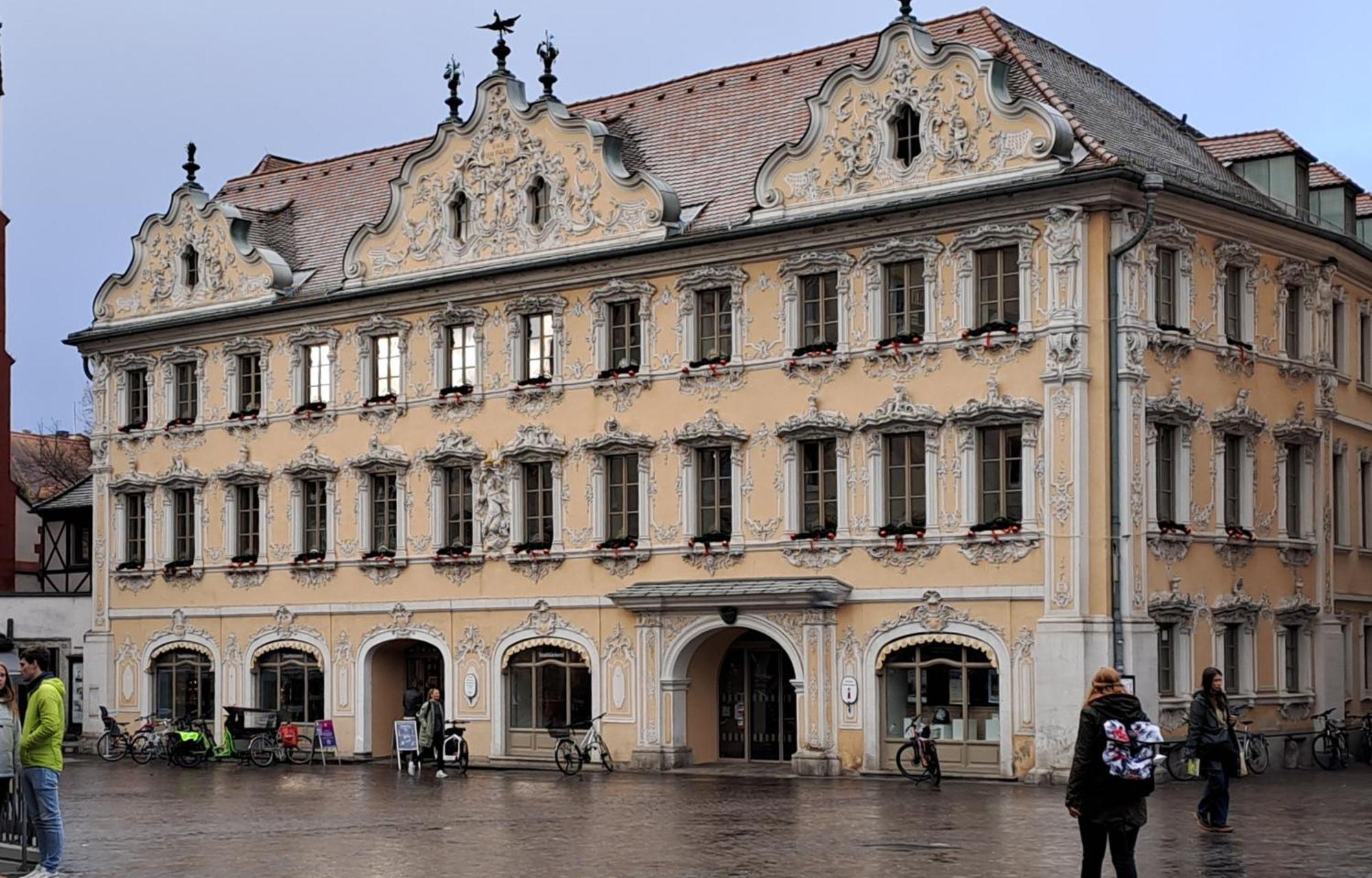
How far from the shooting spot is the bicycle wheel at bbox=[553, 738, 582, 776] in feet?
138

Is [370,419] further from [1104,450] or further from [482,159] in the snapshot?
[1104,450]

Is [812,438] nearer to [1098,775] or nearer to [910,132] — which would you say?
[910,132]

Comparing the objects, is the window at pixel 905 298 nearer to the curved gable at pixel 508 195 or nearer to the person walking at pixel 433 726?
the curved gable at pixel 508 195

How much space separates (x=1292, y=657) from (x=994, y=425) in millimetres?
8064

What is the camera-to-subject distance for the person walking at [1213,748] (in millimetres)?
26062

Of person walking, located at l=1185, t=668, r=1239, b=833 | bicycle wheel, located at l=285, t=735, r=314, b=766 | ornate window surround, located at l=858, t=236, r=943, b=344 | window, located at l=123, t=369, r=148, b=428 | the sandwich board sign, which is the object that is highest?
ornate window surround, located at l=858, t=236, r=943, b=344

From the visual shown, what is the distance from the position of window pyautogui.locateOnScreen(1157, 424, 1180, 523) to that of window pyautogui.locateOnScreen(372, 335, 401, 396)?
652 inches

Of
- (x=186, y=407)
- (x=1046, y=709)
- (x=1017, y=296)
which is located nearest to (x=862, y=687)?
(x=1046, y=709)

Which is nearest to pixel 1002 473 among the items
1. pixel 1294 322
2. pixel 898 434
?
pixel 898 434

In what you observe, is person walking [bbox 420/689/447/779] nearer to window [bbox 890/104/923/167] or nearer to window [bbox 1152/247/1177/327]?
window [bbox 890/104/923/167]

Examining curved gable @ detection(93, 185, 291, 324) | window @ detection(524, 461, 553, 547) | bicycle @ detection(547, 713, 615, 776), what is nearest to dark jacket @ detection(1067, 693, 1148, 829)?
bicycle @ detection(547, 713, 615, 776)

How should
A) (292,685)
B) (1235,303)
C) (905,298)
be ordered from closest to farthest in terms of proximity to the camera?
(905,298), (1235,303), (292,685)

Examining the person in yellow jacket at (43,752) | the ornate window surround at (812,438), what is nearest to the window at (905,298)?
the ornate window surround at (812,438)

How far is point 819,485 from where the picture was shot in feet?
135
